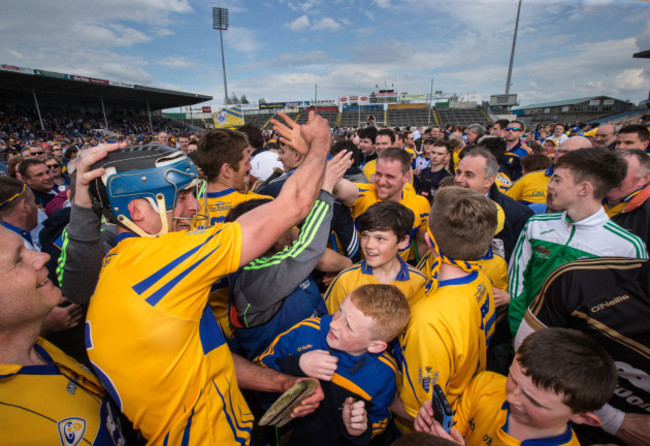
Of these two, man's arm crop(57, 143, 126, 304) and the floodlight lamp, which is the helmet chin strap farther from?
the floodlight lamp

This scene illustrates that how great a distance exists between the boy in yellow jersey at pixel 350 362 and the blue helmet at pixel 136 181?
1.06 metres

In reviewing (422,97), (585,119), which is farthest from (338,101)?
(585,119)

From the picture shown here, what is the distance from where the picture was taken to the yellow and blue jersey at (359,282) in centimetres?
244

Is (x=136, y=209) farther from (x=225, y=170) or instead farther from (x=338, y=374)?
(x=225, y=170)

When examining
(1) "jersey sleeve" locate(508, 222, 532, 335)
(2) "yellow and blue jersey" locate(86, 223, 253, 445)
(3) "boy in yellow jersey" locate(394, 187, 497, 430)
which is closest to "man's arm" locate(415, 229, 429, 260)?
(1) "jersey sleeve" locate(508, 222, 532, 335)

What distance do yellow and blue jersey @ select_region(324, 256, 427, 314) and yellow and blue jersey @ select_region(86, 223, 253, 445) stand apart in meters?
1.22

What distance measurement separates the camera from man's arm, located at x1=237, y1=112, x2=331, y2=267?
1.33 meters

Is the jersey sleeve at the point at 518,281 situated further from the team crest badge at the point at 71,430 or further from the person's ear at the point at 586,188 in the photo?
the team crest badge at the point at 71,430

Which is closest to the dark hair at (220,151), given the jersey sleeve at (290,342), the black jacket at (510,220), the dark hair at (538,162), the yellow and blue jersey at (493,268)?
the jersey sleeve at (290,342)

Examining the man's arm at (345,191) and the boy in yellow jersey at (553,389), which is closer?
the boy in yellow jersey at (553,389)

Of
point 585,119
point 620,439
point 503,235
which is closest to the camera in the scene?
point 620,439

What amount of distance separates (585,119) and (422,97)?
83.3 ft

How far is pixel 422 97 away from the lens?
56875 mm

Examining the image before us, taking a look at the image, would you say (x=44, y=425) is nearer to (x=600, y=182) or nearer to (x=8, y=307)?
(x=8, y=307)
